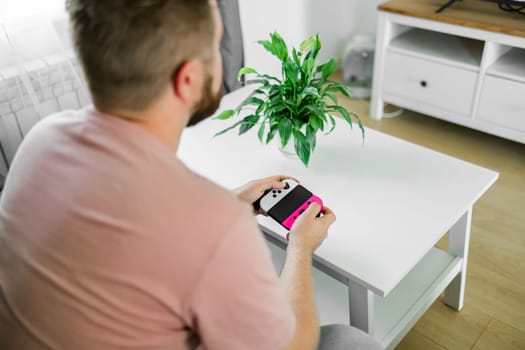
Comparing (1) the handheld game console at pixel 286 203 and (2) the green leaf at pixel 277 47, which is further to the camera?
(2) the green leaf at pixel 277 47

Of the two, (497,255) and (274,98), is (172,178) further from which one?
(497,255)

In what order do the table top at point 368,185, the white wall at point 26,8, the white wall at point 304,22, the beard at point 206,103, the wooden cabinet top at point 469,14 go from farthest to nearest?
the white wall at point 304,22
the wooden cabinet top at point 469,14
the white wall at point 26,8
the table top at point 368,185
the beard at point 206,103

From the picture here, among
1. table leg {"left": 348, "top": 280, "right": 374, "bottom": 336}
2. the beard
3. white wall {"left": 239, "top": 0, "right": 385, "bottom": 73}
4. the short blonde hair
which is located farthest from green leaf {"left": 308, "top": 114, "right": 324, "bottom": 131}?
white wall {"left": 239, "top": 0, "right": 385, "bottom": 73}

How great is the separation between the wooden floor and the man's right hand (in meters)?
0.46

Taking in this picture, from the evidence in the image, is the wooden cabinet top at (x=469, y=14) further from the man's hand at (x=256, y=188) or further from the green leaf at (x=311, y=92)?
the man's hand at (x=256, y=188)

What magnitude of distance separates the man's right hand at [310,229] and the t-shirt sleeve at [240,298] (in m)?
0.28

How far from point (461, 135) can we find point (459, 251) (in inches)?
42.7

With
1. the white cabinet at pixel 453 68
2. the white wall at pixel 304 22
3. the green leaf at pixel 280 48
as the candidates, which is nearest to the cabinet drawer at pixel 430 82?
the white cabinet at pixel 453 68

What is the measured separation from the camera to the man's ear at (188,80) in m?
0.67

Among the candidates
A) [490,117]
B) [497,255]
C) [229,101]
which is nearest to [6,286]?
[229,101]

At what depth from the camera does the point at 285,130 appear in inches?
52.1

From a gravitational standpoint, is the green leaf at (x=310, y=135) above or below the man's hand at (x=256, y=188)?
above

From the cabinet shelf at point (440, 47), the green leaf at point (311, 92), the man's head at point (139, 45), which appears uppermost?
the man's head at point (139, 45)

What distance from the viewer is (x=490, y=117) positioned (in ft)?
7.25
